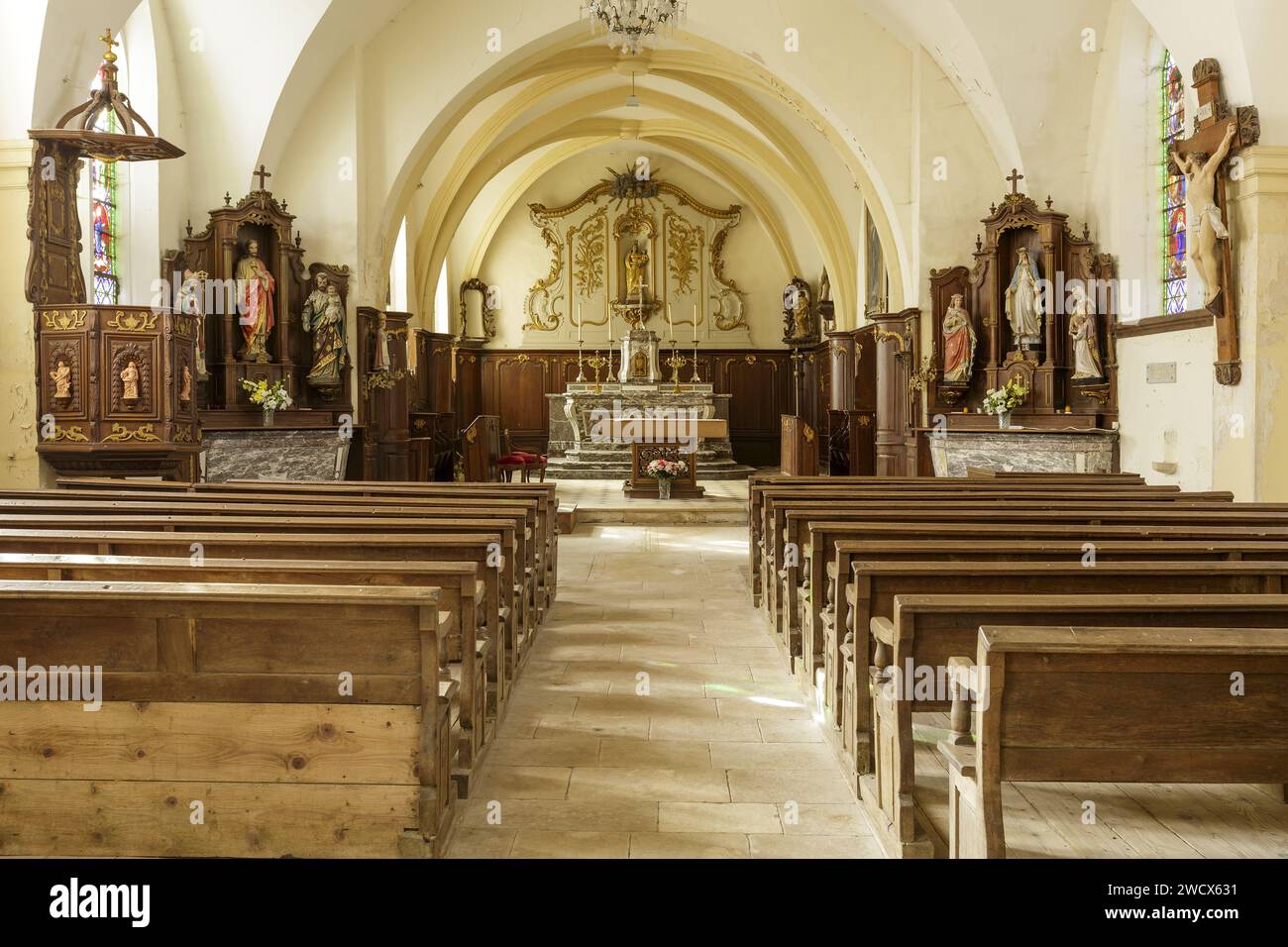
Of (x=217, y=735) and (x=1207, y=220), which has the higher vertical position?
(x=1207, y=220)

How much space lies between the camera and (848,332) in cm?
1875

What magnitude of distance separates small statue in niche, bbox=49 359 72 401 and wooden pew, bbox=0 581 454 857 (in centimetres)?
634

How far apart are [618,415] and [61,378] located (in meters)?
12.3

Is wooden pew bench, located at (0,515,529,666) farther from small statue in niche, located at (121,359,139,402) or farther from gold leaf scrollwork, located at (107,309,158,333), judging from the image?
gold leaf scrollwork, located at (107,309,158,333)

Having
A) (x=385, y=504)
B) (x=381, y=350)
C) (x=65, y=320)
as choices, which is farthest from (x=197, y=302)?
(x=385, y=504)

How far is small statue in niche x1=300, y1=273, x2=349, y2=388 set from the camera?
530 inches

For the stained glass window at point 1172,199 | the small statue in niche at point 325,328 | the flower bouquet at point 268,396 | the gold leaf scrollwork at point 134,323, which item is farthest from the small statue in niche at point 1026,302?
the gold leaf scrollwork at point 134,323

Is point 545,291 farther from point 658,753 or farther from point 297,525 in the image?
point 658,753

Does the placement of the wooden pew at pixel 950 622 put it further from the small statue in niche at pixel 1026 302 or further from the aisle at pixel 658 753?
the small statue in niche at pixel 1026 302

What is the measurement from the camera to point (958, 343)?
44.3 ft

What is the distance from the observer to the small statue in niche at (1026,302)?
12867 millimetres

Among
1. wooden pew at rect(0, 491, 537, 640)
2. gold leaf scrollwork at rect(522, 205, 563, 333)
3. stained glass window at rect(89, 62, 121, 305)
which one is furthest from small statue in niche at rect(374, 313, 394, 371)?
gold leaf scrollwork at rect(522, 205, 563, 333)

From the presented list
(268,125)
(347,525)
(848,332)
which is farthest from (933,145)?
(347,525)

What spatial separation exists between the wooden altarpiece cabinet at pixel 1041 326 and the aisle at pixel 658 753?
669cm
